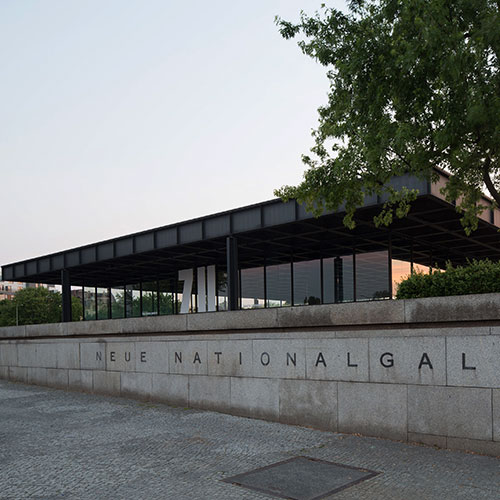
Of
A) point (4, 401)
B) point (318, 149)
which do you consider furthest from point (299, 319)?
point (4, 401)

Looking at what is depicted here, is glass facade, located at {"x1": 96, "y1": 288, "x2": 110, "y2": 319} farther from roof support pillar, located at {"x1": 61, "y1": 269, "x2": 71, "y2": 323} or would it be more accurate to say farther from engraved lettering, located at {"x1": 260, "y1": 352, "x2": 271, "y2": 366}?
engraved lettering, located at {"x1": 260, "y1": 352, "x2": 271, "y2": 366}

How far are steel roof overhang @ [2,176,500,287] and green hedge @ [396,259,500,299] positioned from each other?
5283 mm

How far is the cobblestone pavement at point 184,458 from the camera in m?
7.05

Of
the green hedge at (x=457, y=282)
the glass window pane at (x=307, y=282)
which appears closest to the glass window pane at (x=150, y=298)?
the glass window pane at (x=307, y=282)

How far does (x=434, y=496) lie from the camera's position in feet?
22.1

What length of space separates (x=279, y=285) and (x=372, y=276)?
16.3 feet

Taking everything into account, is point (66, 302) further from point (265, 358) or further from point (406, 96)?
point (406, 96)

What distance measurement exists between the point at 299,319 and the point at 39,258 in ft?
84.5

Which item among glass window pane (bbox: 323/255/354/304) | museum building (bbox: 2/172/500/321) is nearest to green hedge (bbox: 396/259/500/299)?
museum building (bbox: 2/172/500/321)

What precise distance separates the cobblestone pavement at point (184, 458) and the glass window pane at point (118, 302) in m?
26.1

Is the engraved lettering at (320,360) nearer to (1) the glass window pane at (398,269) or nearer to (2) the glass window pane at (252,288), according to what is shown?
(1) the glass window pane at (398,269)

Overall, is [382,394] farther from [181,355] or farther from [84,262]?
[84,262]

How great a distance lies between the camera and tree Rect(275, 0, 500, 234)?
398 inches

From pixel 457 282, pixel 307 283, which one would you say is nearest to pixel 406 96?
pixel 457 282
